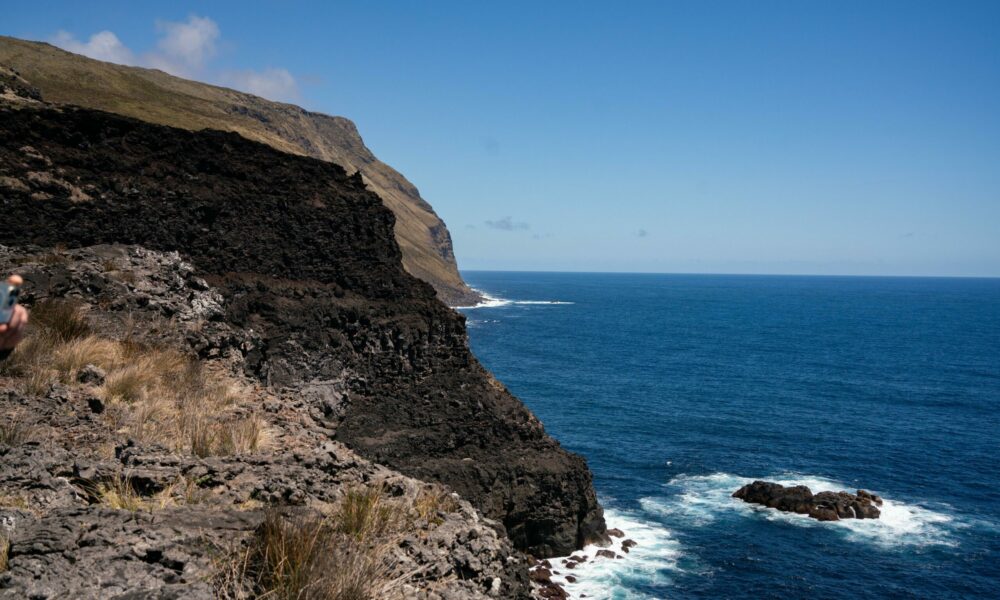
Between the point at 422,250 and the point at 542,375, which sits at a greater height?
the point at 422,250

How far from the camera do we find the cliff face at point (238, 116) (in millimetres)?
34719

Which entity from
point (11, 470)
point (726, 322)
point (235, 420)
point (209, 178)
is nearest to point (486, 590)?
point (11, 470)

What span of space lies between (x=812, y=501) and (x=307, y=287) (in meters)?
29.0

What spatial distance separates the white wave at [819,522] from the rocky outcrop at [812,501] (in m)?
0.36

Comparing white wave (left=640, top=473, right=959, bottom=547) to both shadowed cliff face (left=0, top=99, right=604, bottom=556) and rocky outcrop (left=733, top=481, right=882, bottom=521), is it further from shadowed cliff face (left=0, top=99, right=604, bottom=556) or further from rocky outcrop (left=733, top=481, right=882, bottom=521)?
shadowed cliff face (left=0, top=99, right=604, bottom=556)

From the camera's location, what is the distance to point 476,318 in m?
125

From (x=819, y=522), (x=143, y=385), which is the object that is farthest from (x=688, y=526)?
(x=143, y=385)

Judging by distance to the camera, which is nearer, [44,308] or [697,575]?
[44,308]

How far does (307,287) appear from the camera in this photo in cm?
2430

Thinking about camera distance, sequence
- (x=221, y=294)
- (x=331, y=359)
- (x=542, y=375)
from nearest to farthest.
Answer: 1. (x=221, y=294)
2. (x=331, y=359)
3. (x=542, y=375)

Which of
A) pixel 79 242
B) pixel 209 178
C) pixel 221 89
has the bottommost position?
pixel 79 242

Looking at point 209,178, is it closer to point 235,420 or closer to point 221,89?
point 235,420

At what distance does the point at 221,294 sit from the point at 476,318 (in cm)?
10488

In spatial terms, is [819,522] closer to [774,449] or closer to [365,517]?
[774,449]
